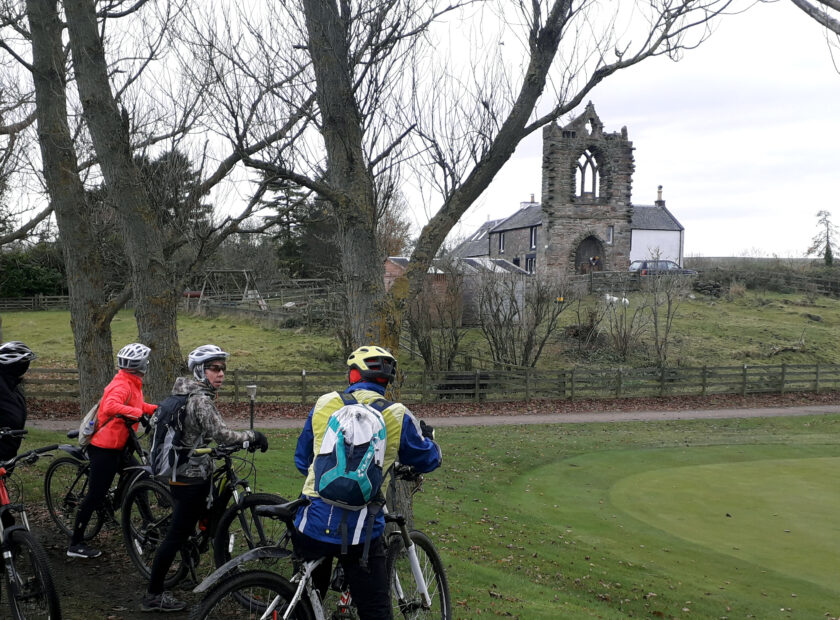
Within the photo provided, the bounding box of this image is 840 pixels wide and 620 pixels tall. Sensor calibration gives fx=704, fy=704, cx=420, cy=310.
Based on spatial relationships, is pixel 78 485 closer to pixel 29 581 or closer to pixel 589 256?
pixel 29 581

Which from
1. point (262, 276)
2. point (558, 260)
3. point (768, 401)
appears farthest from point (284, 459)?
point (262, 276)

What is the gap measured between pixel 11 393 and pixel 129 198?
3.57 metres

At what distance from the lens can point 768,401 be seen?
2670 centimetres

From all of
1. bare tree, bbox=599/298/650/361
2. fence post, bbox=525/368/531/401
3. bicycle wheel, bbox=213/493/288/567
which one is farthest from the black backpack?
bare tree, bbox=599/298/650/361

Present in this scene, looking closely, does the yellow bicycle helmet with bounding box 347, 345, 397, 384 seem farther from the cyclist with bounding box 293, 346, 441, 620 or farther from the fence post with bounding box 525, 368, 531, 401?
the fence post with bounding box 525, 368, 531, 401

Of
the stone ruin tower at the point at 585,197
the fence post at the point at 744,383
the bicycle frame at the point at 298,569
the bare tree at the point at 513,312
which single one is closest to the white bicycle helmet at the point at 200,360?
the bicycle frame at the point at 298,569

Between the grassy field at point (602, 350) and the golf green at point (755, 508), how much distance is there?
A: 53.8 ft

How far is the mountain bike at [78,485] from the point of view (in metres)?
6.34

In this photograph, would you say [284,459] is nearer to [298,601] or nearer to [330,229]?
[298,601]

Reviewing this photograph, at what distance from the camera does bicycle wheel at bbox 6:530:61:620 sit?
447cm

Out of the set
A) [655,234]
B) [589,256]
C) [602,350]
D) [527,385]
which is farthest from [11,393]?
[655,234]

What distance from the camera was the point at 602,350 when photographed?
3278 centimetres

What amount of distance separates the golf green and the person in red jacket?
301 inches

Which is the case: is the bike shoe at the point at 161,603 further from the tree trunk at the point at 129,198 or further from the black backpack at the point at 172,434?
the tree trunk at the point at 129,198
